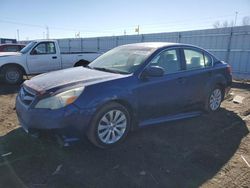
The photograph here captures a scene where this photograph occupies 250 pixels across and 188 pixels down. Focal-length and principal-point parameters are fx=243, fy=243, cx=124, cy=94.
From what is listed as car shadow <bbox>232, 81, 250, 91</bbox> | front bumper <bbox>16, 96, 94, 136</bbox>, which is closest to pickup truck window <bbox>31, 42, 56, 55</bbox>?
front bumper <bbox>16, 96, 94, 136</bbox>

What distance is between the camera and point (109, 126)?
3781 millimetres

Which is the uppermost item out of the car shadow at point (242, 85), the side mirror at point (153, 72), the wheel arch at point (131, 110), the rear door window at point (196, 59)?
the rear door window at point (196, 59)

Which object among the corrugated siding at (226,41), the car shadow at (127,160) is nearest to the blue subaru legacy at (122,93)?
the car shadow at (127,160)

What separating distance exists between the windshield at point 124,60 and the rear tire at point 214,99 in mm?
1952

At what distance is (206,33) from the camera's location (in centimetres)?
1244

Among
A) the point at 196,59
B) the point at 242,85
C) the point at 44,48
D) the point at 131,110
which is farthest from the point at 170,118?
the point at 44,48

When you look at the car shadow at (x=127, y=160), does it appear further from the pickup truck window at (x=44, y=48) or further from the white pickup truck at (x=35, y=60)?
the pickup truck window at (x=44, y=48)

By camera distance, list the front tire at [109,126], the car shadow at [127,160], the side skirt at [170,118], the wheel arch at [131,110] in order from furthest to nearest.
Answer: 1. the side skirt at [170,118]
2. the wheel arch at [131,110]
3. the front tire at [109,126]
4. the car shadow at [127,160]

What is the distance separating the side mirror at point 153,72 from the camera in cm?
404

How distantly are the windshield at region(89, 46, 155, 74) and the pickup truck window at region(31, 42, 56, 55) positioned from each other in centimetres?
541

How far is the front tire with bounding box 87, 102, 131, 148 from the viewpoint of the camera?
3594mm

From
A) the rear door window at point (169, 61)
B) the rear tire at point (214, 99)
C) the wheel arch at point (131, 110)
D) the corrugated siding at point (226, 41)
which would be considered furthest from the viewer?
the corrugated siding at point (226, 41)

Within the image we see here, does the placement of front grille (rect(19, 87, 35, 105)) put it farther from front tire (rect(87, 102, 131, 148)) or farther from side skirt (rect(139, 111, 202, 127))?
side skirt (rect(139, 111, 202, 127))

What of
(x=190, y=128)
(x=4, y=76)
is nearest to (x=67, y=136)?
(x=190, y=128)
